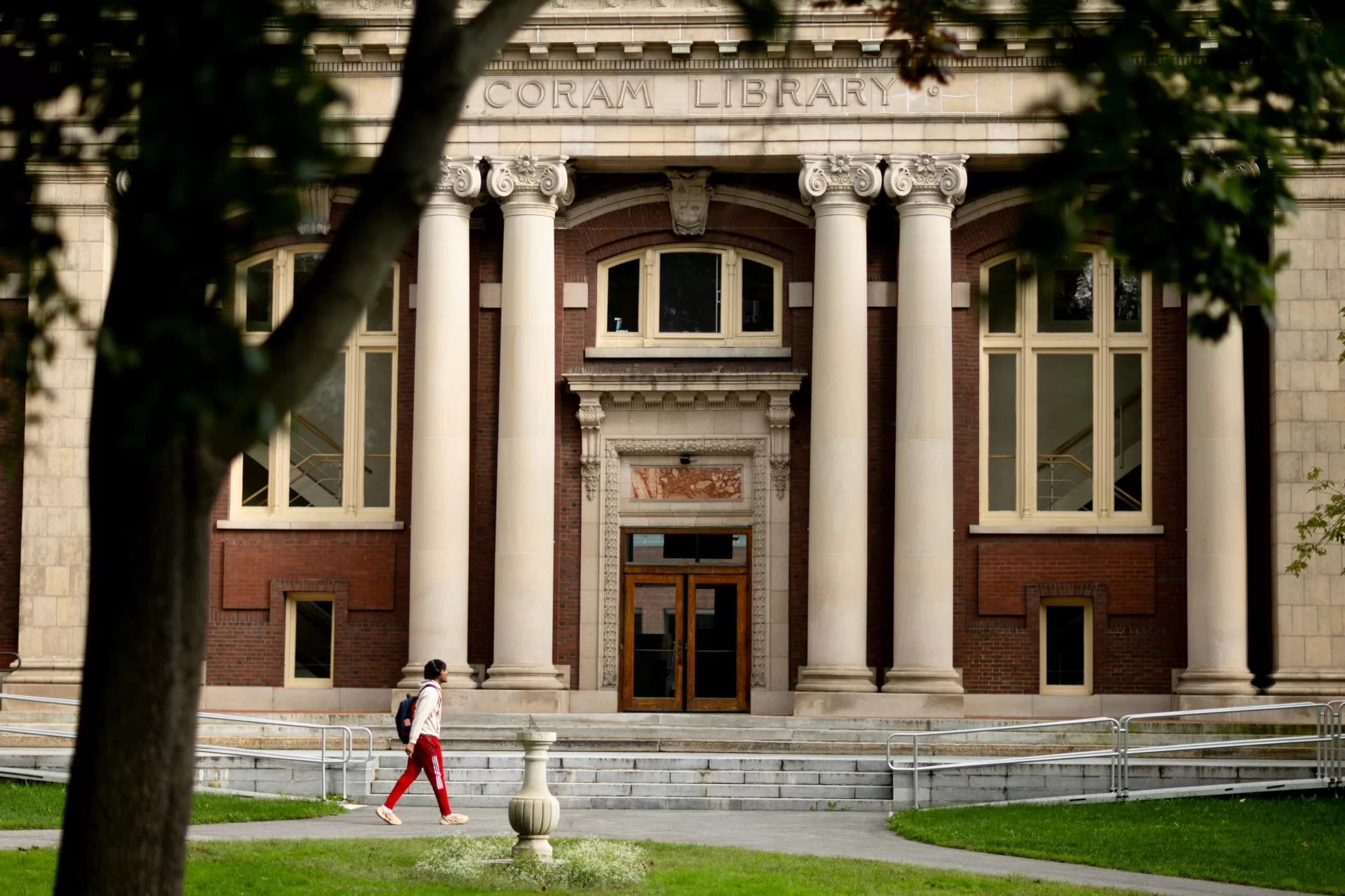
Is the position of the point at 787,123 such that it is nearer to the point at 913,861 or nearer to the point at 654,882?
the point at 913,861

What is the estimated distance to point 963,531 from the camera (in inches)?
1202

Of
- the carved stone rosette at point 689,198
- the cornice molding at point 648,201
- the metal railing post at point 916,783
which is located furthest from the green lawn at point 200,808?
the carved stone rosette at point 689,198

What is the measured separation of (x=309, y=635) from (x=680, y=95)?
1124cm

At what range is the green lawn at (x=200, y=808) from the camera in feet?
62.7

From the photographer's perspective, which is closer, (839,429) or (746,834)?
(746,834)

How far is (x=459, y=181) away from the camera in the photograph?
98.3ft

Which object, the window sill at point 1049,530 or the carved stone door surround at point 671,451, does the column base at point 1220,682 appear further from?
the carved stone door surround at point 671,451

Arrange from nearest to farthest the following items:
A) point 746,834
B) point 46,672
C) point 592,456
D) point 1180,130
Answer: point 1180,130, point 746,834, point 46,672, point 592,456

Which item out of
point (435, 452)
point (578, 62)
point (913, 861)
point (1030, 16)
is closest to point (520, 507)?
point (435, 452)

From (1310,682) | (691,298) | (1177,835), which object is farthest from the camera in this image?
(691,298)

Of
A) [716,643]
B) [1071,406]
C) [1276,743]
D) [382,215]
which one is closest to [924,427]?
[1071,406]

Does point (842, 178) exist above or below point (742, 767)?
above

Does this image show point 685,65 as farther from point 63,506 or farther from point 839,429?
point 63,506

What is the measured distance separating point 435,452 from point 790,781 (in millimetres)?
9503
